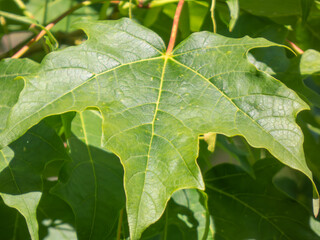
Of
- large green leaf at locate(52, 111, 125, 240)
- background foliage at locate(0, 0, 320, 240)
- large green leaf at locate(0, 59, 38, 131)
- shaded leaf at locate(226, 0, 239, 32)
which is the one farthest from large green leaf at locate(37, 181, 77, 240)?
shaded leaf at locate(226, 0, 239, 32)

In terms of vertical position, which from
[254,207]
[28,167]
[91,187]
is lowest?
[254,207]

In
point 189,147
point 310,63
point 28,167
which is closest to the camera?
point 189,147

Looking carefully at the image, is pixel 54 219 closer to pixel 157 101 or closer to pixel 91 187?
pixel 91 187

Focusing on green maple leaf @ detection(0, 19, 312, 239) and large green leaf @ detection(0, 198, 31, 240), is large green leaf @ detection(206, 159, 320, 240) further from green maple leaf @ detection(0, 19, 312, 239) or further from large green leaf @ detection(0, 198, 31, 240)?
large green leaf @ detection(0, 198, 31, 240)

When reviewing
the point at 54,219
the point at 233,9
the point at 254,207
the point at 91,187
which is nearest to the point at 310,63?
the point at 233,9

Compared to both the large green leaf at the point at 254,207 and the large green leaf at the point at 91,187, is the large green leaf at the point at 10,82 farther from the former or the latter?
the large green leaf at the point at 254,207

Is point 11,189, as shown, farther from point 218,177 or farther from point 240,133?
point 218,177

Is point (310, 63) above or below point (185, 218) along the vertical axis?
above
